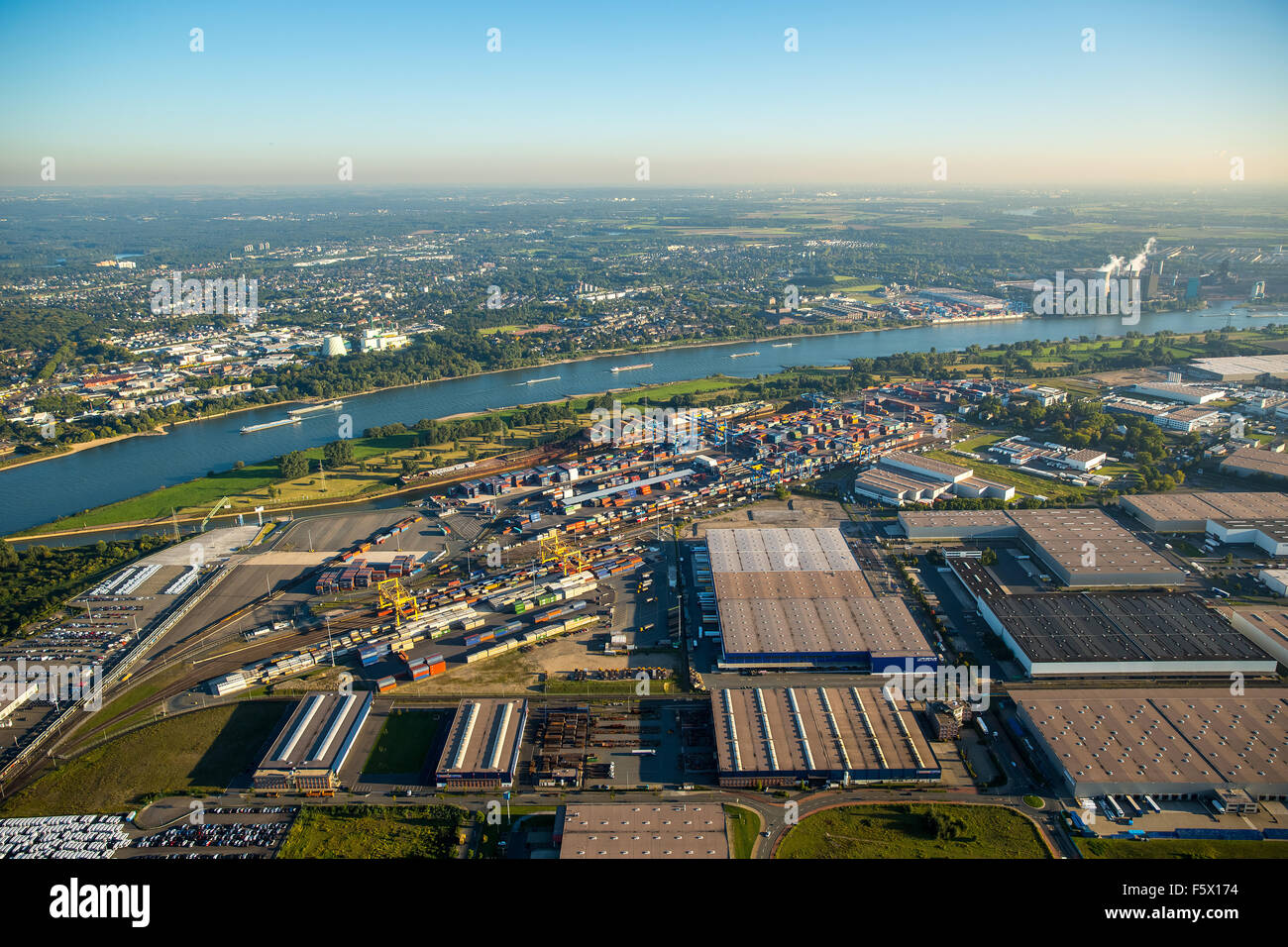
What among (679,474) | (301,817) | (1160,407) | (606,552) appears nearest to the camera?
(301,817)

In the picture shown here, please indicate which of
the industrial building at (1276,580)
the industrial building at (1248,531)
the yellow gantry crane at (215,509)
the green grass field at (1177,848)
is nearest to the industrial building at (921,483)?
the industrial building at (1248,531)

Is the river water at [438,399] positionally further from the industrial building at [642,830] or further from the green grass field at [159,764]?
the industrial building at [642,830]

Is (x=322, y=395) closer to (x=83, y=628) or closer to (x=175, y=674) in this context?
(x=83, y=628)

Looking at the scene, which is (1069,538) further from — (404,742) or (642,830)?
(404,742)

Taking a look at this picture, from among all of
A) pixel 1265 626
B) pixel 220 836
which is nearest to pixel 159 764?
pixel 220 836
